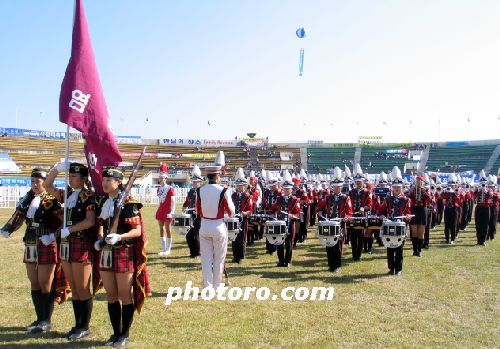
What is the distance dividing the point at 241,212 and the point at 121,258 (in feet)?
19.0

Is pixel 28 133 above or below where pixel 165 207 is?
above

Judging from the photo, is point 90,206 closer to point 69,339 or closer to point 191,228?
point 69,339

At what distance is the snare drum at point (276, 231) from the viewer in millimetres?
9133

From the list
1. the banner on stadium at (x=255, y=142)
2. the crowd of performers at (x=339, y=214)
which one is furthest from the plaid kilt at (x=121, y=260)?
the banner on stadium at (x=255, y=142)

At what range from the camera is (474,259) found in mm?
10789

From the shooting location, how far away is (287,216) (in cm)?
973

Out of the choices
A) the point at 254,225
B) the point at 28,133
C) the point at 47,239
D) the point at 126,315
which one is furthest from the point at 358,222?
the point at 28,133

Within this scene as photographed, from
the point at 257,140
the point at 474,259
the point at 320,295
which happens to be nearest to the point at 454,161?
the point at 257,140

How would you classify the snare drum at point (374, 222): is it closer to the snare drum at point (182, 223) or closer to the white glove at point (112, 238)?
the snare drum at point (182, 223)

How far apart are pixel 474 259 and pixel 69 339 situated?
30.4 feet

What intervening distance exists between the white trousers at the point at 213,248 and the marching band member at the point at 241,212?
3.03 metres

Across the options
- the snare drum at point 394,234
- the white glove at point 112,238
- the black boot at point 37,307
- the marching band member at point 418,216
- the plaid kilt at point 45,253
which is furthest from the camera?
the marching band member at point 418,216

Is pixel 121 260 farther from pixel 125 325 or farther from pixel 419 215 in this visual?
pixel 419 215

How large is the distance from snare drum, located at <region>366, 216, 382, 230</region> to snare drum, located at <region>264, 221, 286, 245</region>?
2.12m
